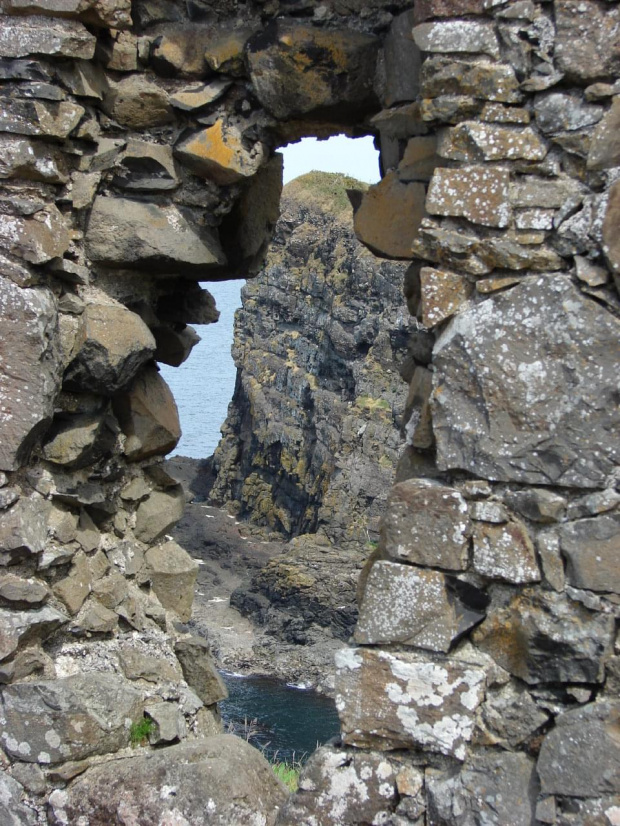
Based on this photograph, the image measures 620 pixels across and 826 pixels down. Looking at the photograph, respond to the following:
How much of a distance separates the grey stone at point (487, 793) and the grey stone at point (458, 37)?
2.57 meters

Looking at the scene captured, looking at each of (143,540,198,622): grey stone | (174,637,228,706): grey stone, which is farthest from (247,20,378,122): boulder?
(174,637,228,706): grey stone

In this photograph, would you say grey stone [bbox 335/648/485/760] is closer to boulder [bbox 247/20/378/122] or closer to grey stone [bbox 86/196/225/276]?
grey stone [bbox 86/196/225/276]

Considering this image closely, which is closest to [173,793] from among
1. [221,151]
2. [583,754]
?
[583,754]

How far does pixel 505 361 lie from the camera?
3375mm

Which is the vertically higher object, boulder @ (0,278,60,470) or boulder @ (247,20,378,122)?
boulder @ (247,20,378,122)

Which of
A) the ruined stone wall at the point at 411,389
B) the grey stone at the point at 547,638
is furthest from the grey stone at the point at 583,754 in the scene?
the grey stone at the point at 547,638

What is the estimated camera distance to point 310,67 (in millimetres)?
4477

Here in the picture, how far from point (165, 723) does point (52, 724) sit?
0.58 metres

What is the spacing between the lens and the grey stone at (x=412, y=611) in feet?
11.4

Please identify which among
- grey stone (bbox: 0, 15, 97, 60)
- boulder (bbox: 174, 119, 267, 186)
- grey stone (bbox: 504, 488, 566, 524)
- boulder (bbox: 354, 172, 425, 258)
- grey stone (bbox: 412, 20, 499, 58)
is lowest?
grey stone (bbox: 504, 488, 566, 524)

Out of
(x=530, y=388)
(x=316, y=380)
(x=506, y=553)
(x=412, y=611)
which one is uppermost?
(x=530, y=388)

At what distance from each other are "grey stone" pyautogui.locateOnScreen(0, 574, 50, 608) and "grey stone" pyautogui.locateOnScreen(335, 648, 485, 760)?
155 centimetres

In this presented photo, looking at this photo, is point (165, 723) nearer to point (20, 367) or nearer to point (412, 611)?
point (412, 611)

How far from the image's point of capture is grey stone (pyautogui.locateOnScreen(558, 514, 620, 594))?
3205 millimetres
